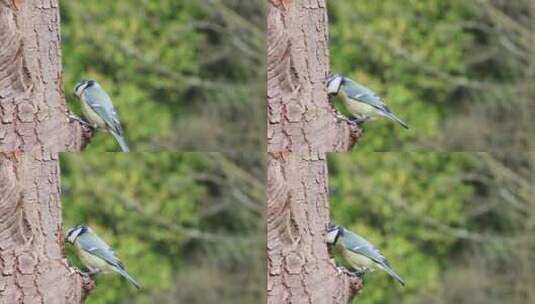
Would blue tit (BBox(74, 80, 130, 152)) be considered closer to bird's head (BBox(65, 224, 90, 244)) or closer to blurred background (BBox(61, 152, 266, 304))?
blurred background (BBox(61, 152, 266, 304))

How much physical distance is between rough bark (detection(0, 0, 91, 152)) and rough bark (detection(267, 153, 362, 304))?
0.75m

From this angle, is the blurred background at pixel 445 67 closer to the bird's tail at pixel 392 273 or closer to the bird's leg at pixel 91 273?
the bird's tail at pixel 392 273

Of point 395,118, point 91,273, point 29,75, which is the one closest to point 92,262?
point 91,273

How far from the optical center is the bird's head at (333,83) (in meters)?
4.59

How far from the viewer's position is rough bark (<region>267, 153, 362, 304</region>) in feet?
14.8

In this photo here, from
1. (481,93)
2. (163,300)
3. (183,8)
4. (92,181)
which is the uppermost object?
(183,8)

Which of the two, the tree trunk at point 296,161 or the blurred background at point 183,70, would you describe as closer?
the tree trunk at point 296,161

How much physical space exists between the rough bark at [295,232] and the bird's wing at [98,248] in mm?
524

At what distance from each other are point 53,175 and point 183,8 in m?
0.73

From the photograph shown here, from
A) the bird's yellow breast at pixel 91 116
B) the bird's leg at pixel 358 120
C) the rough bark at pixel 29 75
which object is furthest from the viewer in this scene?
the bird's leg at pixel 358 120

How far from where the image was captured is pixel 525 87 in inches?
191

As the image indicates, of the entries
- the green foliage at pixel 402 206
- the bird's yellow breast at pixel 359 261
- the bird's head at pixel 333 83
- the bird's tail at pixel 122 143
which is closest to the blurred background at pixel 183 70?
the bird's tail at pixel 122 143

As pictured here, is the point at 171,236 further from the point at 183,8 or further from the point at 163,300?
the point at 183,8

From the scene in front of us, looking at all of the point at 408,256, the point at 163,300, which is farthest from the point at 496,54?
the point at 163,300
